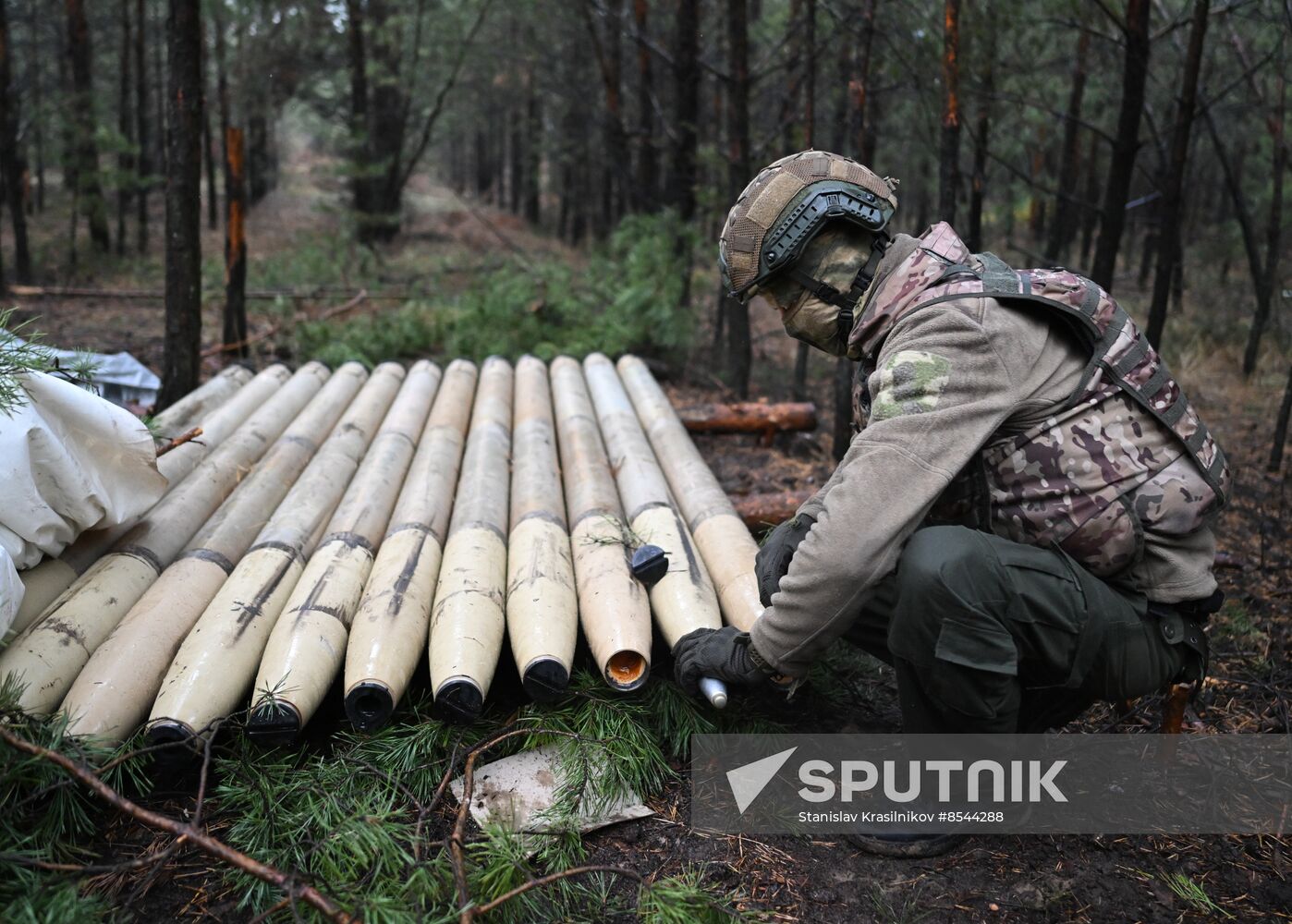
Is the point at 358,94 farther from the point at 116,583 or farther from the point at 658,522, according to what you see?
the point at 116,583

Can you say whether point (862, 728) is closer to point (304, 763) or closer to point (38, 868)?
point (304, 763)

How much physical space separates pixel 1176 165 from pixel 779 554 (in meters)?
5.12

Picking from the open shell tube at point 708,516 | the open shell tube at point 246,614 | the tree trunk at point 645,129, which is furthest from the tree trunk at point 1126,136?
the tree trunk at point 645,129

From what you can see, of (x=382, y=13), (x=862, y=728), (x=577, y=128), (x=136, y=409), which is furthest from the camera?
(x=577, y=128)

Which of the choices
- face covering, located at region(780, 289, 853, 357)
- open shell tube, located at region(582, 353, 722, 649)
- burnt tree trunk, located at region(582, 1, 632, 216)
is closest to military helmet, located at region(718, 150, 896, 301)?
face covering, located at region(780, 289, 853, 357)

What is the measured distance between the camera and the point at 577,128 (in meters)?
20.1

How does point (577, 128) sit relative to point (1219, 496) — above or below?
above

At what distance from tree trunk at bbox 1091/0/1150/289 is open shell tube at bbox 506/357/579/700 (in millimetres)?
3845

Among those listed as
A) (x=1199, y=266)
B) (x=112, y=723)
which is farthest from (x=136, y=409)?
(x=1199, y=266)

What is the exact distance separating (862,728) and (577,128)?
61.8ft

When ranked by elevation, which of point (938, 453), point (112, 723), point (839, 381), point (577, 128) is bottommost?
point (112, 723)

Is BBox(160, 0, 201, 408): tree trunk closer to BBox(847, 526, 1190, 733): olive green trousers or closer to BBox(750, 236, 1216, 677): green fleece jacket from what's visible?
BBox(750, 236, 1216, 677): green fleece jacket

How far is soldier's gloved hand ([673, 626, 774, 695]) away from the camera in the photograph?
107 inches

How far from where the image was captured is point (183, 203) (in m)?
5.76
